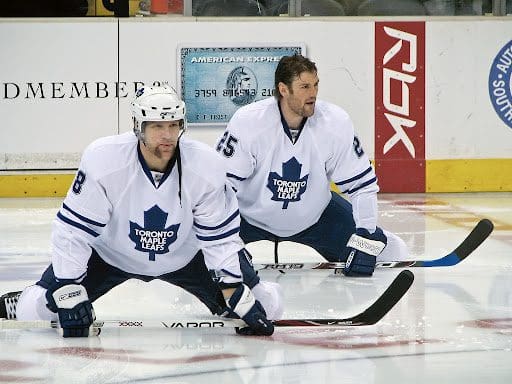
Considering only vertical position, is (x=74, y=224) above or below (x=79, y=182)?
below

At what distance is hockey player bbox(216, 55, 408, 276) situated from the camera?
5215mm

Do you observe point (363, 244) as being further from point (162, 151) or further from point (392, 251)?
point (162, 151)

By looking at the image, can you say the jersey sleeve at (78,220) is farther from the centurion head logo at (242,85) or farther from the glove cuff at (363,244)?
the centurion head logo at (242,85)

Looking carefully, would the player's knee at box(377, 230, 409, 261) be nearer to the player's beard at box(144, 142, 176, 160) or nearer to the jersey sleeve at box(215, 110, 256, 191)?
the jersey sleeve at box(215, 110, 256, 191)

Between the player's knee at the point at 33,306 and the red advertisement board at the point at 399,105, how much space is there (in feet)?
13.7

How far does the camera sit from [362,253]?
207 inches

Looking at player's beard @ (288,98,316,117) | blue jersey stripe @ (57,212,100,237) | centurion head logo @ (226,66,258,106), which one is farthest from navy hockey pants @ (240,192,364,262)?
centurion head logo @ (226,66,258,106)

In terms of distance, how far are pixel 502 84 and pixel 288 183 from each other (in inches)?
129

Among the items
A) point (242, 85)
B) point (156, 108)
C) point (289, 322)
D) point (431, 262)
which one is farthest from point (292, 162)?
A: point (242, 85)

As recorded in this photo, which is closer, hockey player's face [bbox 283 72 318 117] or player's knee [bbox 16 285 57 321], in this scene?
player's knee [bbox 16 285 57 321]

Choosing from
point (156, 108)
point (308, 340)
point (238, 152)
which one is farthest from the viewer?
point (238, 152)

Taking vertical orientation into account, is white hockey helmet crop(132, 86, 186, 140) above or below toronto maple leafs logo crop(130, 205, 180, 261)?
above

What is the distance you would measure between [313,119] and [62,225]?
4.99 ft

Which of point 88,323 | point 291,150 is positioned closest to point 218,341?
point 88,323
